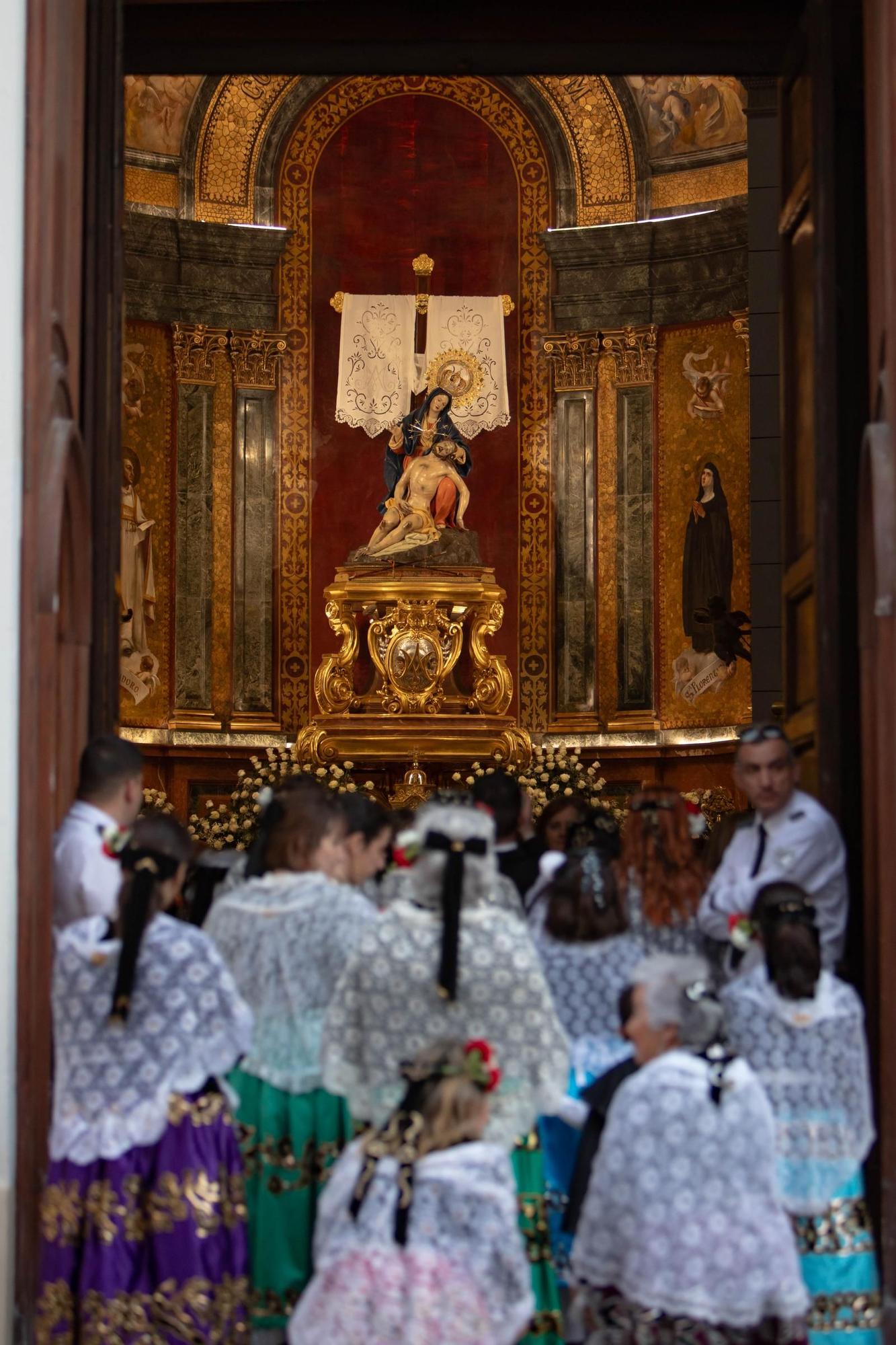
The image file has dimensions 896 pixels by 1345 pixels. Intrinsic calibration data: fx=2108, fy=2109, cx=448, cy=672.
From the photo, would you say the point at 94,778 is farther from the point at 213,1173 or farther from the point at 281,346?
the point at 281,346

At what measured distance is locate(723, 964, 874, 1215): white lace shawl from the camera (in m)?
5.46

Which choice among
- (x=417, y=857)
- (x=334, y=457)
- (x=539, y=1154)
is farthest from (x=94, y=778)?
(x=334, y=457)

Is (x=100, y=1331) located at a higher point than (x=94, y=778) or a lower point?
lower

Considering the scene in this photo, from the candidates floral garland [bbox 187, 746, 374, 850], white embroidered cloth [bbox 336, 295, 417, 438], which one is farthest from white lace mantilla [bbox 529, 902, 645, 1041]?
white embroidered cloth [bbox 336, 295, 417, 438]

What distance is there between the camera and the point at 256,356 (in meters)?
16.6

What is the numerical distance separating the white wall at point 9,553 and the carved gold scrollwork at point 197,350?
32.8 feet

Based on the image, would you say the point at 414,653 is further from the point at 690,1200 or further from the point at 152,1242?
the point at 690,1200

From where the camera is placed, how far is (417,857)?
5.23m

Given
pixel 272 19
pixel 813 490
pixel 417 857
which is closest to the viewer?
pixel 417 857

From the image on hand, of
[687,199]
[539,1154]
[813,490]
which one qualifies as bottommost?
[539,1154]

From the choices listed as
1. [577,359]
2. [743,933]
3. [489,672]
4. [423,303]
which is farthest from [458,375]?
A: [743,933]

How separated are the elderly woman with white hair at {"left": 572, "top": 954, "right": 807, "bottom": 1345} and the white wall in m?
1.74

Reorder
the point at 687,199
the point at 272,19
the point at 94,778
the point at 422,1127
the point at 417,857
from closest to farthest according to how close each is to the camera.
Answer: the point at 422,1127
the point at 417,857
the point at 94,778
the point at 272,19
the point at 687,199

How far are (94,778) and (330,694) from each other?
9.16m
